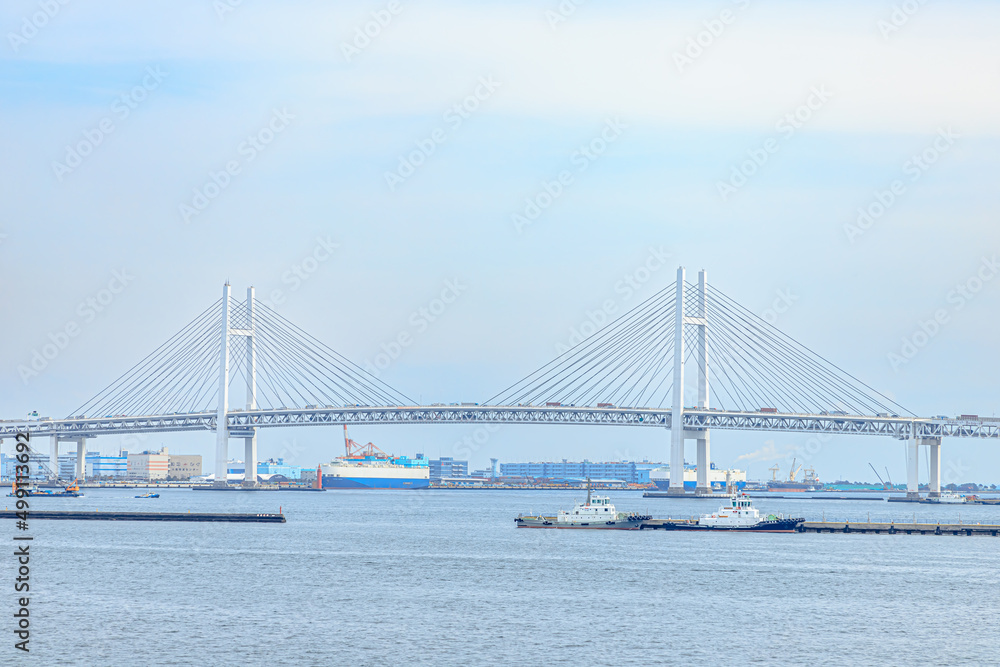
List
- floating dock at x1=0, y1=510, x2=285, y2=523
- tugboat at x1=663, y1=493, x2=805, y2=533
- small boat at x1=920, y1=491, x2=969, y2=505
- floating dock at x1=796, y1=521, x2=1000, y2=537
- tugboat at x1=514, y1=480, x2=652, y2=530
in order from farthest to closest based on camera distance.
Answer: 1. small boat at x1=920, y1=491, x2=969, y2=505
2. floating dock at x1=0, y1=510, x2=285, y2=523
3. tugboat at x1=514, y1=480, x2=652, y2=530
4. floating dock at x1=796, y1=521, x2=1000, y2=537
5. tugboat at x1=663, y1=493, x2=805, y2=533

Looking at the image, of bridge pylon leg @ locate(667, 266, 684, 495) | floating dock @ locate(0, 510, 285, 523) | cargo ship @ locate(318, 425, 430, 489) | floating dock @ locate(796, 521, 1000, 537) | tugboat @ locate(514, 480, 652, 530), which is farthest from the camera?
cargo ship @ locate(318, 425, 430, 489)

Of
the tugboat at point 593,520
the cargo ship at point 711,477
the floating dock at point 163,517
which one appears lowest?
the cargo ship at point 711,477

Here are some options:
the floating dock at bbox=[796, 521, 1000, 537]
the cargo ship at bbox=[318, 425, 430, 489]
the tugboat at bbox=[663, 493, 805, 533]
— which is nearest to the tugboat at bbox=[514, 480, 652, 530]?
the tugboat at bbox=[663, 493, 805, 533]

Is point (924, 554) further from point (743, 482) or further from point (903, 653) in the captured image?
point (743, 482)

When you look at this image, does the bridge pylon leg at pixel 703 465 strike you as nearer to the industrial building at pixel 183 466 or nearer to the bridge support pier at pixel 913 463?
the bridge support pier at pixel 913 463

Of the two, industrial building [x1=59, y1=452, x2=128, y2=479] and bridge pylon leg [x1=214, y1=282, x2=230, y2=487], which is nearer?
bridge pylon leg [x1=214, y1=282, x2=230, y2=487]

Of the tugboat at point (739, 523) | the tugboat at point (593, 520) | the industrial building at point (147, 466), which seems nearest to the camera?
the tugboat at point (739, 523)

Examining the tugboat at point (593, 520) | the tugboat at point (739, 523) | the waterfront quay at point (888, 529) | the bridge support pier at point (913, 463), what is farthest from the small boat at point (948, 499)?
the tugboat at point (593, 520)

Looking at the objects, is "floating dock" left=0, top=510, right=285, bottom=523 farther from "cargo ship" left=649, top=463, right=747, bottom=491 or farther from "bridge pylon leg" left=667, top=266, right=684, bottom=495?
"cargo ship" left=649, top=463, right=747, bottom=491

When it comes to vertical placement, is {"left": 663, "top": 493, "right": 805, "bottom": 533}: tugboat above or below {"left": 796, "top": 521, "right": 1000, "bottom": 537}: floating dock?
above

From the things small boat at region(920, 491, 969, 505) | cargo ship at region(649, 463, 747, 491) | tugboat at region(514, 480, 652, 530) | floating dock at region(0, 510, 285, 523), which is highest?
tugboat at region(514, 480, 652, 530)
